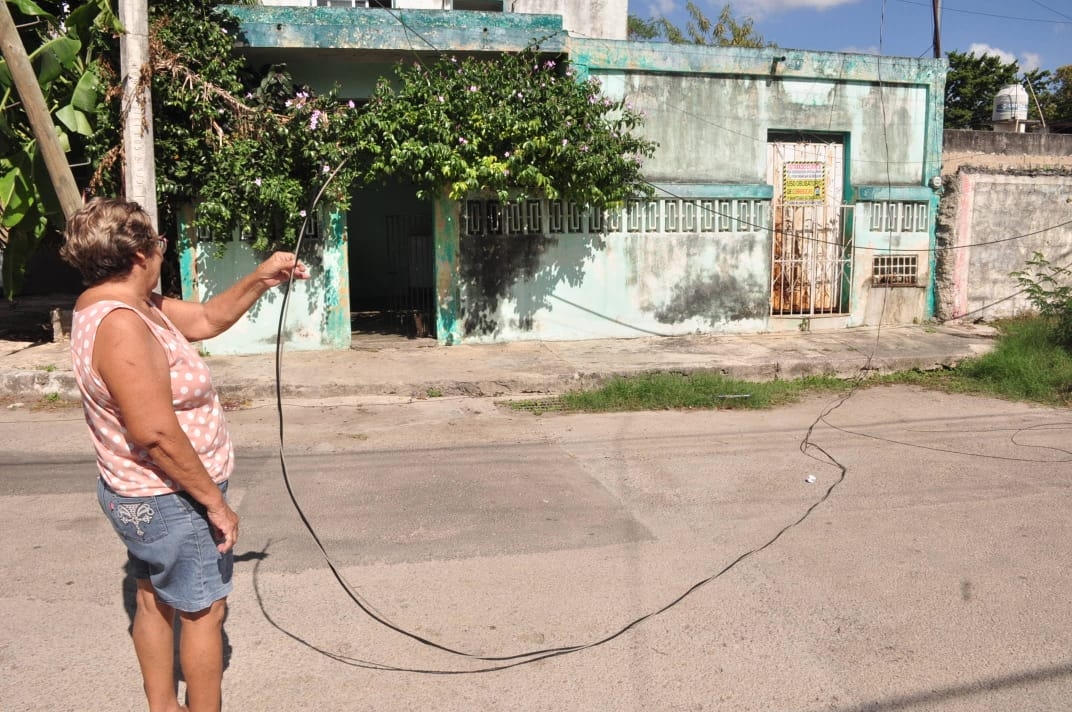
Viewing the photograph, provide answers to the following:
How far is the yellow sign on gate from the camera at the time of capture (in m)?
11.9

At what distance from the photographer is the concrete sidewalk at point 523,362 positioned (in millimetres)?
8695

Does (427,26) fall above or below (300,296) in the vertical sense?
above

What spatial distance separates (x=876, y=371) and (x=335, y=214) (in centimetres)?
646

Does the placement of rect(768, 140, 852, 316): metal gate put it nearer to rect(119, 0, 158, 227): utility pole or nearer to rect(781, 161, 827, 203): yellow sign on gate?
rect(781, 161, 827, 203): yellow sign on gate

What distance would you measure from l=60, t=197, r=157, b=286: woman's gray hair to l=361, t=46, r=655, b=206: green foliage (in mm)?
7108

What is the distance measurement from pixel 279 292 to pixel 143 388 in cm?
816

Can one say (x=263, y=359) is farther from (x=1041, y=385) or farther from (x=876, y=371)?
(x=1041, y=385)

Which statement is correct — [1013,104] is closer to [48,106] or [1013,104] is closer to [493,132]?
[493,132]

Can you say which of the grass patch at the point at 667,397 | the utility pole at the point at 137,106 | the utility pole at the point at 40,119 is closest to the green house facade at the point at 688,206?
the utility pole at the point at 137,106

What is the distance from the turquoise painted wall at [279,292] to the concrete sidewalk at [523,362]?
226 millimetres

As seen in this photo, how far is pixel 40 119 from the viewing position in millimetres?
5125

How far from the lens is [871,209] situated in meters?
12.1

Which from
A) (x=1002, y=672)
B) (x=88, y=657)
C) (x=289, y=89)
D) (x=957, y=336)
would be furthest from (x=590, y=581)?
(x=957, y=336)

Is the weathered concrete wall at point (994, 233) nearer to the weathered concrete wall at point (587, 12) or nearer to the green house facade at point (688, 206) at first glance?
the green house facade at point (688, 206)
